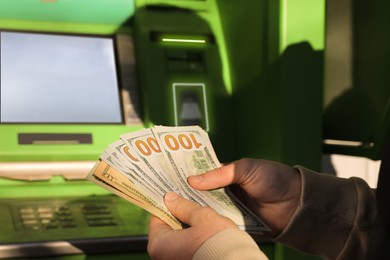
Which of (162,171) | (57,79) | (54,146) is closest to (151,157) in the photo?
(162,171)

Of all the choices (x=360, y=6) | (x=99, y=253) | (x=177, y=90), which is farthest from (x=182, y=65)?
(x=99, y=253)

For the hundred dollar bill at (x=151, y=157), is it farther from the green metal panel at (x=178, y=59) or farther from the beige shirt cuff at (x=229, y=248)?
the green metal panel at (x=178, y=59)

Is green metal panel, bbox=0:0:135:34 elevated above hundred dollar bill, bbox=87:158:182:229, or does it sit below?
above

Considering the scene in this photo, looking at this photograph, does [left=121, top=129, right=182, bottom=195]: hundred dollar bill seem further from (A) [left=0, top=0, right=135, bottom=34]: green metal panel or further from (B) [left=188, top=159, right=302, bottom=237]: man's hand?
(A) [left=0, top=0, right=135, bottom=34]: green metal panel

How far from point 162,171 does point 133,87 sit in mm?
722

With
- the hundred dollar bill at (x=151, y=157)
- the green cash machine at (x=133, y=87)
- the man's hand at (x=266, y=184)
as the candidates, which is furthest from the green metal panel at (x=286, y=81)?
the hundred dollar bill at (x=151, y=157)

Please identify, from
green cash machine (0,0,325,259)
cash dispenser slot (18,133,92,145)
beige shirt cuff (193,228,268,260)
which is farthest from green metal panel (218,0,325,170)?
beige shirt cuff (193,228,268,260)

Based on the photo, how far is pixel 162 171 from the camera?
4.92 feet

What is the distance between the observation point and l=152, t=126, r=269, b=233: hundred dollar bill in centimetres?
152

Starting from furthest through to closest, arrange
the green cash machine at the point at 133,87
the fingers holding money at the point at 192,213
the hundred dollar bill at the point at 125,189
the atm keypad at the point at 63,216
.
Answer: the green cash machine at the point at 133,87, the atm keypad at the point at 63,216, the hundred dollar bill at the point at 125,189, the fingers holding money at the point at 192,213

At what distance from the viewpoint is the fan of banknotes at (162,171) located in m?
1.39

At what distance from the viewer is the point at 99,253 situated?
1.58 meters

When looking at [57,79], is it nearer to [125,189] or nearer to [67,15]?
[67,15]

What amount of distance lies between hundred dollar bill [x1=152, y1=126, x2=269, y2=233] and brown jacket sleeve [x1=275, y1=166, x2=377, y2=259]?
0.12 metres
